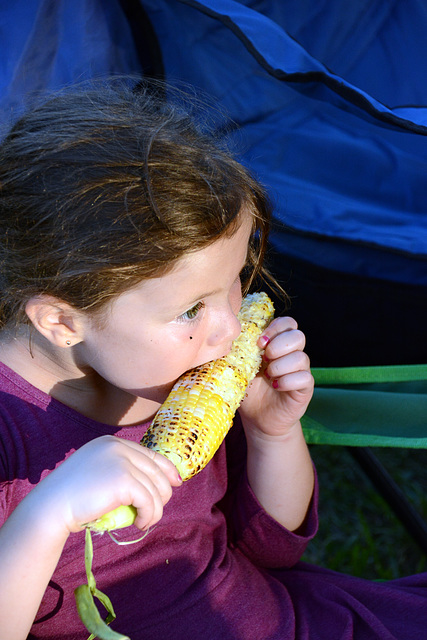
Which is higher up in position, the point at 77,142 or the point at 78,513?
the point at 77,142

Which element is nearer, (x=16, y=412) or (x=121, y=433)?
(x=16, y=412)

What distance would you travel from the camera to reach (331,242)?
171 cm

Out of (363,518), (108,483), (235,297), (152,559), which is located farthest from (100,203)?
(363,518)

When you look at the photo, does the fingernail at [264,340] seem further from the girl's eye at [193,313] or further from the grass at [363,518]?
the grass at [363,518]

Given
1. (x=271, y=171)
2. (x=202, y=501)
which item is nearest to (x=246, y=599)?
(x=202, y=501)

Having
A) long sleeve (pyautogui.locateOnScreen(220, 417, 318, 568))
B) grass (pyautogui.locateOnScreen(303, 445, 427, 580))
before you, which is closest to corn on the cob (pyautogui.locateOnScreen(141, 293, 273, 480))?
long sleeve (pyautogui.locateOnScreen(220, 417, 318, 568))

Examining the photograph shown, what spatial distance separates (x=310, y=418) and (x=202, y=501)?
47cm

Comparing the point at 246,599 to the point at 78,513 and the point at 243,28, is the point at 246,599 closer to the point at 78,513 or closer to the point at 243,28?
the point at 78,513

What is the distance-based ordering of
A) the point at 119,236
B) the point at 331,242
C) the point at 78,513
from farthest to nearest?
1. the point at 331,242
2. the point at 119,236
3. the point at 78,513

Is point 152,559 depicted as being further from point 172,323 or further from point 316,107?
point 316,107

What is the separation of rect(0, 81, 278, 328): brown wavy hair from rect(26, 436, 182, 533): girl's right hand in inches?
11.4

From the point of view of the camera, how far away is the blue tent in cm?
170

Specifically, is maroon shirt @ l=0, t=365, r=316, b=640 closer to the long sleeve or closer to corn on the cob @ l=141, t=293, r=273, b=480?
the long sleeve

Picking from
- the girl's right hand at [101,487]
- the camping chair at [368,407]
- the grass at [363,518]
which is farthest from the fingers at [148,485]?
the grass at [363,518]
